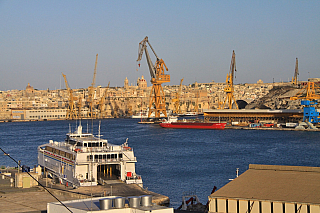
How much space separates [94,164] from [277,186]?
25.3ft

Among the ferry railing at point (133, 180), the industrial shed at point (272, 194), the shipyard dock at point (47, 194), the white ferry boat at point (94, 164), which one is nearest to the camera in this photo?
the industrial shed at point (272, 194)

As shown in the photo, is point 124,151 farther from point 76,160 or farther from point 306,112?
point 306,112

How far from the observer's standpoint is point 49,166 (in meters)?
21.7

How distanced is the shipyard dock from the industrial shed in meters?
3.14

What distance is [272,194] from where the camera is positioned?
37.4 feet

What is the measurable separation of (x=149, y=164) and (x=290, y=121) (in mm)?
46258

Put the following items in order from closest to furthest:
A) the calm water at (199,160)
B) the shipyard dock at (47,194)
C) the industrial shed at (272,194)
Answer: the industrial shed at (272,194)
the shipyard dock at (47,194)
the calm water at (199,160)

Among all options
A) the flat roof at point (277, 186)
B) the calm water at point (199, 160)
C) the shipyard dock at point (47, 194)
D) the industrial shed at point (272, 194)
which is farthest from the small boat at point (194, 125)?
the industrial shed at point (272, 194)

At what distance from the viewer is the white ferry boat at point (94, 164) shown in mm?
17297

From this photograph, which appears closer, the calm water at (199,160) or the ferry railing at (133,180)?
the ferry railing at (133,180)

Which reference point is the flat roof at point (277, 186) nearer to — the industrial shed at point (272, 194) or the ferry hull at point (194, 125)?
the industrial shed at point (272, 194)

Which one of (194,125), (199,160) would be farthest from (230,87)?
(199,160)

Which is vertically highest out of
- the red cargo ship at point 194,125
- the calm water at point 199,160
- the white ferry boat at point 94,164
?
the white ferry boat at point 94,164

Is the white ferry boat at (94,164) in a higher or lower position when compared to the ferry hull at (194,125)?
higher
